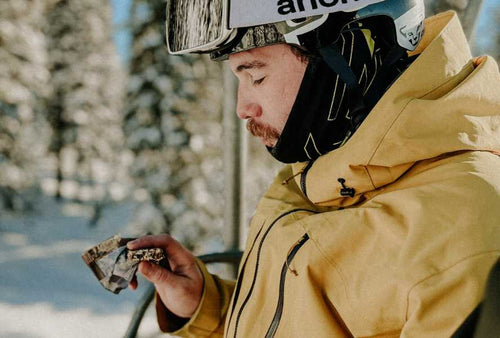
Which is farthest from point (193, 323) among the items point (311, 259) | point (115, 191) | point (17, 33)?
point (115, 191)

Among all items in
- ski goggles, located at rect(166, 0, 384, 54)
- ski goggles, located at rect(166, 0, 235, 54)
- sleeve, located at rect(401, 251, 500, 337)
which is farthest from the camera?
ski goggles, located at rect(166, 0, 235, 54)

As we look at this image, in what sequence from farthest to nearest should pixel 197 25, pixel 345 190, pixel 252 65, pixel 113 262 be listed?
pixel 113 262
pixel 197 25
pixel 252 65
pixel 345 190

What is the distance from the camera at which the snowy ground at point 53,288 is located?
9.54 meters

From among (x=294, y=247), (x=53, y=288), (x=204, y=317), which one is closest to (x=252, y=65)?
(x=294, y=247)

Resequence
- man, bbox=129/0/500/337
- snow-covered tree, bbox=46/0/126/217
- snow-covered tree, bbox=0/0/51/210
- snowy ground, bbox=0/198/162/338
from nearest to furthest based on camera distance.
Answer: man, bbox=129/0/500/337, snowy ground, bbox=0/198/162/338, snow-covered tree, bbox=0/0/51/210, snow-covered tree, bbox=46/0/126/217

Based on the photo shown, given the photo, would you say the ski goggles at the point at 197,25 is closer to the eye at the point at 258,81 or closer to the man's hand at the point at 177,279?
Result: the eye at the point at 258,81

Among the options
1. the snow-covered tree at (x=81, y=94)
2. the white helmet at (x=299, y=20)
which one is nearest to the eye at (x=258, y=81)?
the white helmet at (x=299, y=20)

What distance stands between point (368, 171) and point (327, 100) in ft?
1.15

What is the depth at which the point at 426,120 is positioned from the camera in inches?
51.7

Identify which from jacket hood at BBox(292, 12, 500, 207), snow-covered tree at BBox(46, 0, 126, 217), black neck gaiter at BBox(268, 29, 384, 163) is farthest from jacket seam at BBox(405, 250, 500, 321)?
snow-covered tree at BBox(46, 0, 126, 217)

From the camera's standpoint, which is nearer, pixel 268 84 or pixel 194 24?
pixel 268 84

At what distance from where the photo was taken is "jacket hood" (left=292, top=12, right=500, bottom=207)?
51.4 inches

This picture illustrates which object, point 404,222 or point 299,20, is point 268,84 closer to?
point 299,20

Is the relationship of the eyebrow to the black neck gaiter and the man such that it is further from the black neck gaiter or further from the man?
the black neck gaiter
